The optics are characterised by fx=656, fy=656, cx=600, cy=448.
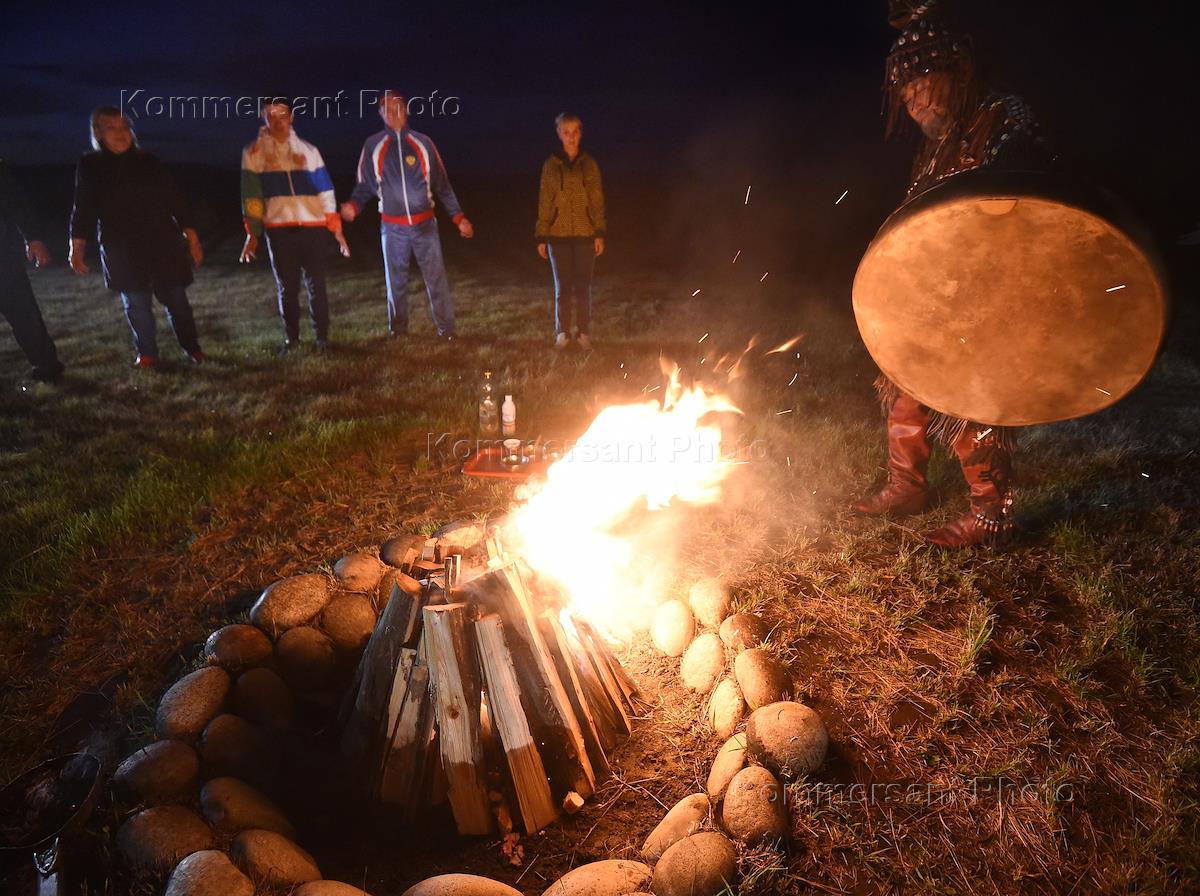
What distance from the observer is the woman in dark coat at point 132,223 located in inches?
256

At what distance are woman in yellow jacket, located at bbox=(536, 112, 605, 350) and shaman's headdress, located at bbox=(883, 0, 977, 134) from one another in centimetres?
452

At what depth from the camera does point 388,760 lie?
8.66ft

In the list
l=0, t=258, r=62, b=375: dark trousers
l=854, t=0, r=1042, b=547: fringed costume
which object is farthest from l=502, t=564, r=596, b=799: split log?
l=0, t=258, r=62, b=375: dark trousers

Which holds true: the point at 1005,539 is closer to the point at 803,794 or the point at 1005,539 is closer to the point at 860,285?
the point at 860,285

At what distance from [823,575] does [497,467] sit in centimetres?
249

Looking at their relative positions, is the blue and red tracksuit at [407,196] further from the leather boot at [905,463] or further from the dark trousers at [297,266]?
the leather boot at [905,463]

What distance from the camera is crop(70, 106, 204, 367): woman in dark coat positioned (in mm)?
6492

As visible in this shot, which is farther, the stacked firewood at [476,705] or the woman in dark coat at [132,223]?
the woman in dark coat at [132,223]

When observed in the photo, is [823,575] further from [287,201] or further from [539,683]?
[287,201]

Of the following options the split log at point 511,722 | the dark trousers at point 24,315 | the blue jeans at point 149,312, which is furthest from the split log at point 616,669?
the dark trousers at point 24,315

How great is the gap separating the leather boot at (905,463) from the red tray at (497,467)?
2231 mm

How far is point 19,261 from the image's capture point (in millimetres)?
6703

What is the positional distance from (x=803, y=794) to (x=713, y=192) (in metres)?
21.7

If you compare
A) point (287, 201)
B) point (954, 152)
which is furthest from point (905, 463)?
point (287, 201)
